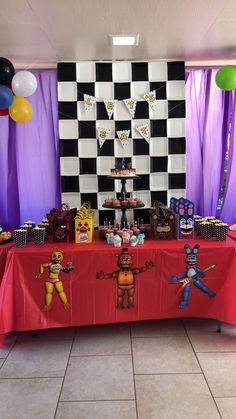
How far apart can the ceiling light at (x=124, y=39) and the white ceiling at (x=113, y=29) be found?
0.15 ft

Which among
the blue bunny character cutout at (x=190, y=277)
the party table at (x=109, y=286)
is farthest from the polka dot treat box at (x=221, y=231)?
the blue bunny character cutout at (x=190, y=277)

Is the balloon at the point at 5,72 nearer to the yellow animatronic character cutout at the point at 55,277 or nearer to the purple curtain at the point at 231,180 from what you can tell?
the yellow animatronic character cutout at the point at 55,277

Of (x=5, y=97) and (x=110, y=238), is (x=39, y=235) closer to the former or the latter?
(x=110, y=238)

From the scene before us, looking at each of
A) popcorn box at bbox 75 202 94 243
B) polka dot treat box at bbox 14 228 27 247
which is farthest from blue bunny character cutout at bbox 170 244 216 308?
polka dot treat box at bbox 14 228 27 247

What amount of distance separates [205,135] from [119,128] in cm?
83

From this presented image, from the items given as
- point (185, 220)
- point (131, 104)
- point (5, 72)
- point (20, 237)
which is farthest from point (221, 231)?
point (5, 72)

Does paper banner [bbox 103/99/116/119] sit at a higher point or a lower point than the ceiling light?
lower

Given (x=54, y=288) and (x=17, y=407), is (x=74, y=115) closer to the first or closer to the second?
(x=54, y=288)

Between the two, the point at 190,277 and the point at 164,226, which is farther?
the point at 164,226

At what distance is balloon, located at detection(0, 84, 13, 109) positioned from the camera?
2.69 m

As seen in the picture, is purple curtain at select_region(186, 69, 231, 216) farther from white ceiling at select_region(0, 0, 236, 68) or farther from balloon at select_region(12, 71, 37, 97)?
balloon at select_region(12, 71, 37, 97)

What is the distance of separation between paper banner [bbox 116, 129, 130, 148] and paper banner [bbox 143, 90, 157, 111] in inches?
12.2

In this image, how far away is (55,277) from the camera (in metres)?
2.70

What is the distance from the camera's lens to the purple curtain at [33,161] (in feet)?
11.6
